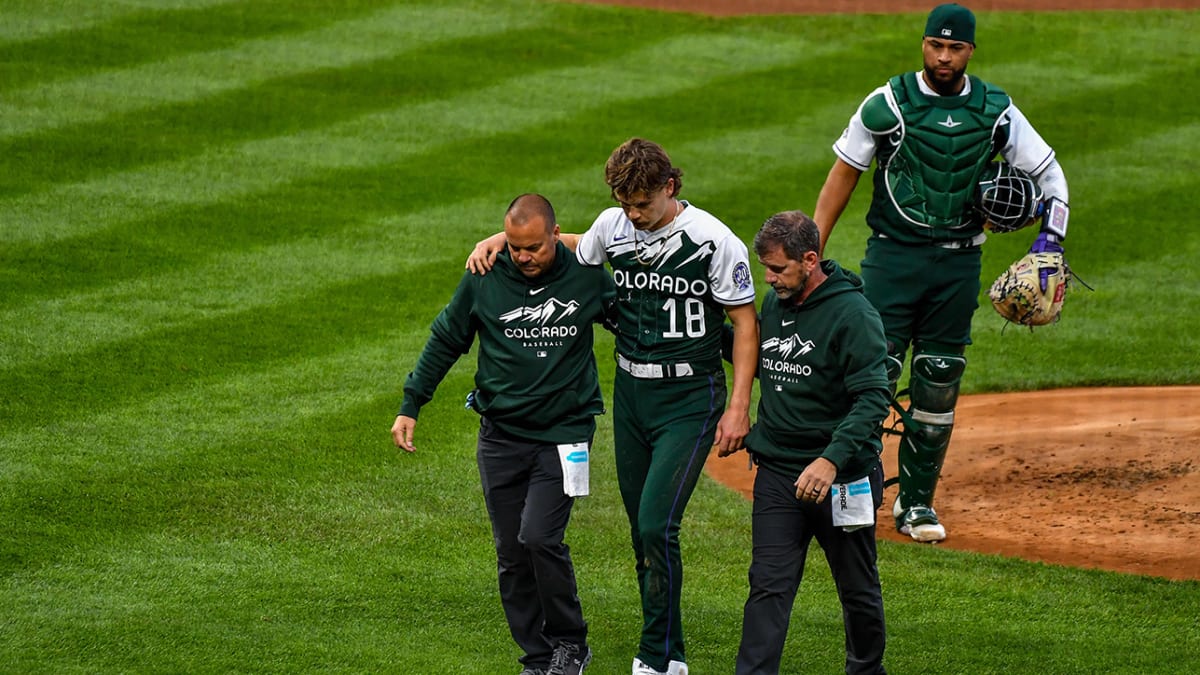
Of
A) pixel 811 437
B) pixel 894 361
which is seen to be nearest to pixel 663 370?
pixel 811 437

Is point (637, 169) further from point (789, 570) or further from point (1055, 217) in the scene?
point (1055, 217)

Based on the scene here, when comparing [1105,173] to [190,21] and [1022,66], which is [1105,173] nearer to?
[1022,66]

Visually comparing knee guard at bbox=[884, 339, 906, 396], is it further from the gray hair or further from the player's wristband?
the gray hair

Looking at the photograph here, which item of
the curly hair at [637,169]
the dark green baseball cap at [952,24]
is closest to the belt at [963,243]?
the dark green baseball cap at [952,24]

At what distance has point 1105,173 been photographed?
46.4 feet

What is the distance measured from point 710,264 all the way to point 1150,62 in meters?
12.9

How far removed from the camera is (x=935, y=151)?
741cm

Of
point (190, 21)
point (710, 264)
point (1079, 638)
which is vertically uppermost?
point (190, 21)

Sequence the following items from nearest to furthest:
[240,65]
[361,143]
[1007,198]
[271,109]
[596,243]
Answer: [596,243], [1007,198], [361,143], [271,109], [240,65]

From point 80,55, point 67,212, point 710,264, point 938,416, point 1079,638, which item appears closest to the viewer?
point 710,264

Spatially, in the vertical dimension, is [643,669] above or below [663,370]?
below

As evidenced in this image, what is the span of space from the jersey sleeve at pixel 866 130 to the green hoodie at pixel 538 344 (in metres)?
2.00

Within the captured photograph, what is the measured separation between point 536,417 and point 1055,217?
289 cm

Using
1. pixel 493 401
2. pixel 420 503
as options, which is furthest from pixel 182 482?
pixel 493 401
